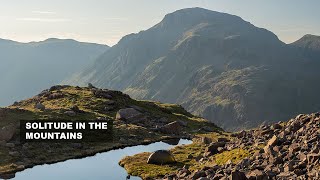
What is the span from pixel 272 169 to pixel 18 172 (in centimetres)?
4379

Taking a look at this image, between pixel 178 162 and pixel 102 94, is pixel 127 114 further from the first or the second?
pixel 178 162

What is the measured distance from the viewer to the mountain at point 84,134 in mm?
72750

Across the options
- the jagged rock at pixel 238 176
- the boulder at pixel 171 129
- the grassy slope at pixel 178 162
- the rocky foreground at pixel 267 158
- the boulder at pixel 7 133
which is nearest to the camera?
the rocky foreground at pixel 267 158

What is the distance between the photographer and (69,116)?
105375 millimetres

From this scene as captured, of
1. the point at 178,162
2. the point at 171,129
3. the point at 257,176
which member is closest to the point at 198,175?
the point at 257,176

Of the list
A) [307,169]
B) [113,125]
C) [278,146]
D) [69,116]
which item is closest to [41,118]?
[69,116]

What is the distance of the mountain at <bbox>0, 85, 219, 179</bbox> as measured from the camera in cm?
7275

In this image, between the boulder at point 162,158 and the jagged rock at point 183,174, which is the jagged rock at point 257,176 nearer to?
the jagged rock at point 183,174

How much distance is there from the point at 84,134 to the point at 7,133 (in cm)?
1832

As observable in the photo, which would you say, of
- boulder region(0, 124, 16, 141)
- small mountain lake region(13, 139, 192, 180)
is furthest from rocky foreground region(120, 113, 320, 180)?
boulder region(0, 124, 16, 141)

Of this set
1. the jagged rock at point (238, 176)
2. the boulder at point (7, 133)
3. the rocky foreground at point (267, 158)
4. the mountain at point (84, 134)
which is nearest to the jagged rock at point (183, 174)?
the rocky foreground at point (267, 158)

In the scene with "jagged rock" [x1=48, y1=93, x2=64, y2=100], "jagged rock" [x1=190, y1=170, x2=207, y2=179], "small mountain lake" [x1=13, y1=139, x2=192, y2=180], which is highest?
"jagged rock" [x1=48, y1=93, x2=64, y2=100]

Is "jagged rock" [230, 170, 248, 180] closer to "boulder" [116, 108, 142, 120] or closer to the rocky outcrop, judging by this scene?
the rocky outcrop

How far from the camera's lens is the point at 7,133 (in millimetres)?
78250
